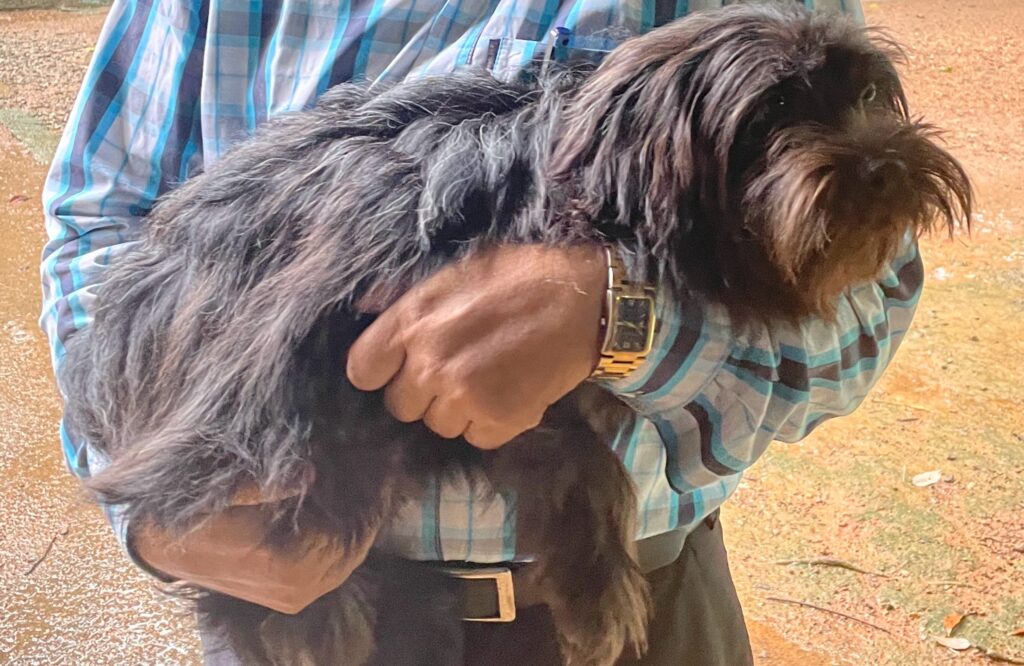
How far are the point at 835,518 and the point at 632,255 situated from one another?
2.16m

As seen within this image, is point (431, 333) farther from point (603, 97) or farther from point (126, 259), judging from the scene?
point (126, 259)

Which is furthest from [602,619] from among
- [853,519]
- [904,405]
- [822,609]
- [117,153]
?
[904,405]

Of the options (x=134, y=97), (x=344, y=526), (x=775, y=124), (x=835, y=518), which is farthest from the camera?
(x=835, y=518)

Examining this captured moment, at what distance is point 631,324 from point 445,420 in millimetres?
206

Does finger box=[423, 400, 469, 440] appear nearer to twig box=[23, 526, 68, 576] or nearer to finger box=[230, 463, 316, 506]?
finger box=[230, 463, 316, 506]

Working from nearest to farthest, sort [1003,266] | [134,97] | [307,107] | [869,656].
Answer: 1. [307,107]
2. [134,97]
3. [869,656]
4. [1003,266]

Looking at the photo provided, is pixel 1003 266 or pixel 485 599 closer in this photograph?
pixel 485 599

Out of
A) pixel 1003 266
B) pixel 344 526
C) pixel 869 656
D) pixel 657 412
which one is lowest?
pixel 869 656

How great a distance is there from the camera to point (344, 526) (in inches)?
45.4

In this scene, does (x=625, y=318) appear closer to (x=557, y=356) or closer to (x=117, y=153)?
(x=557, y=356)

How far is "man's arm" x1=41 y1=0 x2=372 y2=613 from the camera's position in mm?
1342

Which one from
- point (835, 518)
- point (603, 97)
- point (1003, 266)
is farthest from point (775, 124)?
point (1003, 266)

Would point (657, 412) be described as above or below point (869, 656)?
above

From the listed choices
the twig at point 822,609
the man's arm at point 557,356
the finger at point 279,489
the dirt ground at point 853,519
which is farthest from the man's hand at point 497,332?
the twig at point 822,609
